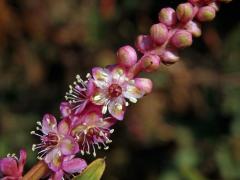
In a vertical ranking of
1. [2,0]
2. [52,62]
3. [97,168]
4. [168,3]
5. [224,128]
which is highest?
[2,0]

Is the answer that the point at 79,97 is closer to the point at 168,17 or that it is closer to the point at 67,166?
the point at 67,166

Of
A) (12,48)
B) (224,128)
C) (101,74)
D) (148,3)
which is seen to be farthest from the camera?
(12,48)

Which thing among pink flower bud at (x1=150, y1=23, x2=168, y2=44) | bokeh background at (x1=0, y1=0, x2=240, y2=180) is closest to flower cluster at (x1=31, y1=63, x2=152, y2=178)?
pink flower bud at (x1=150, y1=23, x2=168, y2=44)

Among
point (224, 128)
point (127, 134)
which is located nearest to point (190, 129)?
point (224, 128)

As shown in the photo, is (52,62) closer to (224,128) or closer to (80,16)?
(80,16)

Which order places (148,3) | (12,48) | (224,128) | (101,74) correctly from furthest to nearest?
(12,48) → (148,3) → (224,128) → (101,74)

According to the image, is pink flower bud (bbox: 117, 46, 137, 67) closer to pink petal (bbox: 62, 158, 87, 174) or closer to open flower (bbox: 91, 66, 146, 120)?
open flower (bbox: 91, 66, 146, 120)

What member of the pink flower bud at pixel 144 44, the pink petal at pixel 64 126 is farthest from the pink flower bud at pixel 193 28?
the pink petal at pixel 64 126

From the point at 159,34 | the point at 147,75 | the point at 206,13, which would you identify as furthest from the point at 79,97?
the point at 147,75
